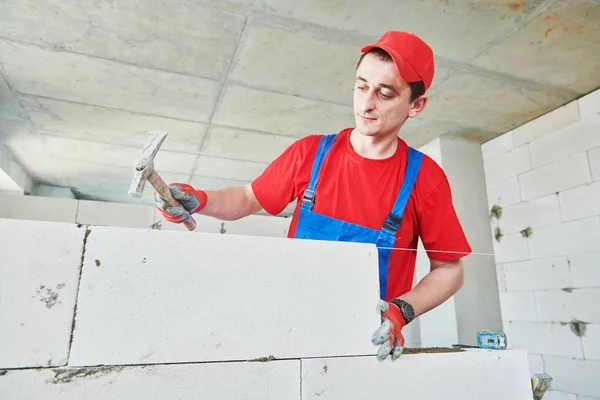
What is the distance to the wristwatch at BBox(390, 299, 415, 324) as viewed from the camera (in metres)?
1.11

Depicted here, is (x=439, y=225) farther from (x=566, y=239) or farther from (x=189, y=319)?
(x=566, y=239)

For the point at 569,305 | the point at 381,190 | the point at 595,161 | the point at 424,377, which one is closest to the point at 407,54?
the point at 381,190

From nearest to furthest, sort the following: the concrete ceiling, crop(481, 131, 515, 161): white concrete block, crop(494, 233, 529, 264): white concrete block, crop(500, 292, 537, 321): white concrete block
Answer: the concrete ceiling, crop(500, 292, 537, 321): white concrete block, crop(494, 233, 529, 264): white concrete block, crop(481, 131, 515, 161): white concrete block

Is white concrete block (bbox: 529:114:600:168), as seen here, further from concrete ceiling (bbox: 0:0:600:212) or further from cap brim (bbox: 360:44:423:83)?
cap brim (bbox: 360:44:423:83)

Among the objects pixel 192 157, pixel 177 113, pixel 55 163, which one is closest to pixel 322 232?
pixel 177 113

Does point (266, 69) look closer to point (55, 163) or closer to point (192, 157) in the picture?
point (192, 157)

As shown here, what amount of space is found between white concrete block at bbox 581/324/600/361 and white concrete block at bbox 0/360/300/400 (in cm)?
285

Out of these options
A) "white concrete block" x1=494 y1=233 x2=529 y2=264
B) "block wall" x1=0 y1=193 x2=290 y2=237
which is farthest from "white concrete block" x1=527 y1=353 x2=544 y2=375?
"block wall" x1=0 y1=193 x2=290 y2=237

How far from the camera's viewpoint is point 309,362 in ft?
3.09

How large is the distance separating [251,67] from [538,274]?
2.69m

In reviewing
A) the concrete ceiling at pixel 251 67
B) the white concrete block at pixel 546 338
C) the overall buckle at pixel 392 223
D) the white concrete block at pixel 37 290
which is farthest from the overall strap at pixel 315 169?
the white concrete block at pixel 546 338

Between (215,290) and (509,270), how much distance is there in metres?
3.34

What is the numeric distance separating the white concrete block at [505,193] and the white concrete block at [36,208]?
3875mm

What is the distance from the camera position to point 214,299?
905 mm
